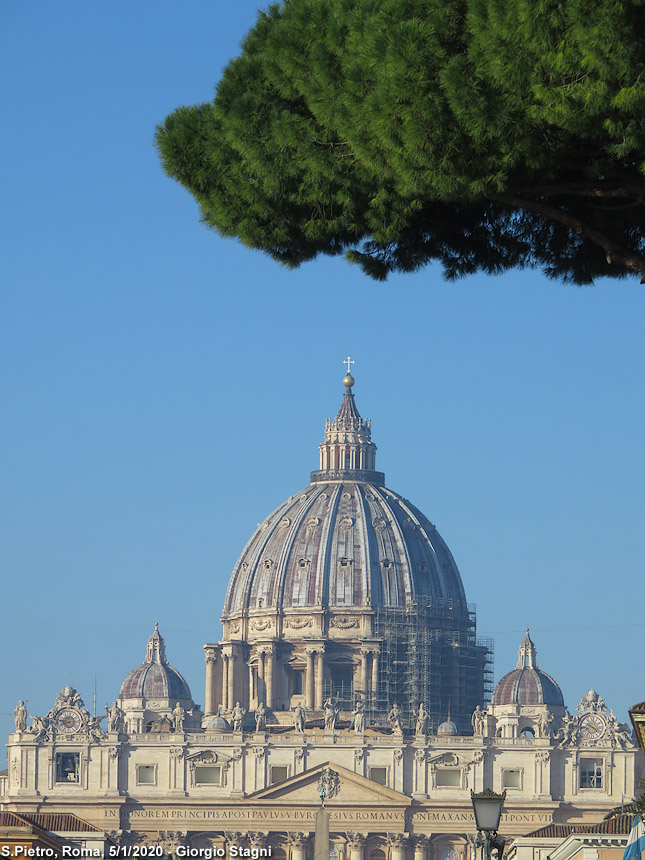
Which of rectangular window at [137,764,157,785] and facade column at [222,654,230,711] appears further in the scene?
facade column at [222,654,230,711]

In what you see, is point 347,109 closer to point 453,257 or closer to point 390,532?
point 453,257

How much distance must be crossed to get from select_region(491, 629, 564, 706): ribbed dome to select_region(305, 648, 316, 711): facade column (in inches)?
486

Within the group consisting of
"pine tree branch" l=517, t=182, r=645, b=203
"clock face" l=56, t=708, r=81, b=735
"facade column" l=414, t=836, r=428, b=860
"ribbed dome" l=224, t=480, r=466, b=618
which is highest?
"ribbed dome" l=224, t=480, r=466, b=618

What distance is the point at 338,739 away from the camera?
131500 mm

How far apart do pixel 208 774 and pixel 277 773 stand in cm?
403

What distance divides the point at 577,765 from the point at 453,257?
106513 millimetres

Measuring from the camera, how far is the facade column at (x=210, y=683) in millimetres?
153163

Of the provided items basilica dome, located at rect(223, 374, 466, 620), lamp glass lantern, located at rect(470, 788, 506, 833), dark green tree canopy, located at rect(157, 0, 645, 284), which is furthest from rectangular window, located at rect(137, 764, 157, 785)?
lamp glass lantern, located at rect(470, 788, 506, 833)

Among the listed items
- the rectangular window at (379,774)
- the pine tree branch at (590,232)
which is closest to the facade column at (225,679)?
the rectangular window at (379,774)

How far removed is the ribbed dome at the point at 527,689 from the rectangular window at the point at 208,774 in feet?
69.8

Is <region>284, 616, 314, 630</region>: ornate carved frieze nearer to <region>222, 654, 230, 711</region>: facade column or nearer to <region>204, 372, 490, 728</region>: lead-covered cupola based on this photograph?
<region>204, 372, 490, 728</region>: lead-covered cupola

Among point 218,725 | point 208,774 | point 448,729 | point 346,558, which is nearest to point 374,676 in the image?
point 346,558

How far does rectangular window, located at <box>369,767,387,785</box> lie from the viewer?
130250 millimetres

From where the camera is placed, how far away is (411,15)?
23.8 m
